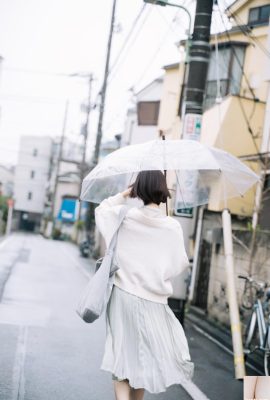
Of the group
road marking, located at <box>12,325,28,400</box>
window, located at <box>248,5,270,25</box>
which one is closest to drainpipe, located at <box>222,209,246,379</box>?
road marking, located at <box>12,325,28,400</box>

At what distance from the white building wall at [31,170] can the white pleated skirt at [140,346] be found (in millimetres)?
68626

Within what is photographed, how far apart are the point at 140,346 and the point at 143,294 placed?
0.33 m

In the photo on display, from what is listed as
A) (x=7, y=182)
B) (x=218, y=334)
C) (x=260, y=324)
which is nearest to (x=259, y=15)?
(x=218, y=334)

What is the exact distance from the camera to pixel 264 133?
12562 mm

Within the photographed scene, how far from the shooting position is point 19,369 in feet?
18.0

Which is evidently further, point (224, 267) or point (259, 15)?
point (259, 15)

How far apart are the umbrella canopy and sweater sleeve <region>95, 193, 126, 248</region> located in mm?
293

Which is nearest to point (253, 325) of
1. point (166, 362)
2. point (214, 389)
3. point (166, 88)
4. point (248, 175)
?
point (214, 389)

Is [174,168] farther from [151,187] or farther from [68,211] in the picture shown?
[68,211]

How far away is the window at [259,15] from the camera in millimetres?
17736

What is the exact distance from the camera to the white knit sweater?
11.2ft

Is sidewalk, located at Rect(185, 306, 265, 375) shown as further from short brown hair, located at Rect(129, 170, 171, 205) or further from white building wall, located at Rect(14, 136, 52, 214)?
white building wall, located at Rect(14, 136, 52, 214)

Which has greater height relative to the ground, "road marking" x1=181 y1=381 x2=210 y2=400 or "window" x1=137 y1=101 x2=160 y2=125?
"window" x1=137 y1=101 x2=160 y2=125

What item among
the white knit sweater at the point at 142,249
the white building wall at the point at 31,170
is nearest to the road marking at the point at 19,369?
the white knit sweater at the point at 142,249
